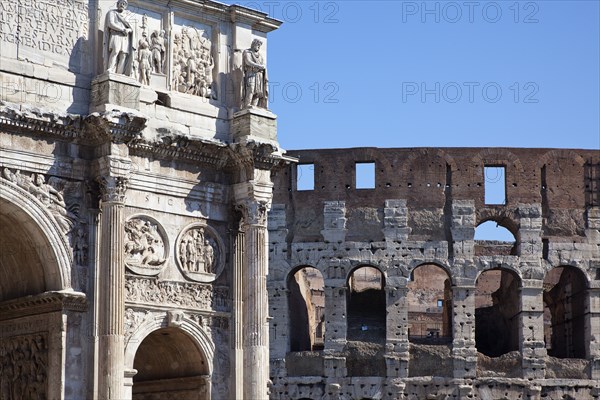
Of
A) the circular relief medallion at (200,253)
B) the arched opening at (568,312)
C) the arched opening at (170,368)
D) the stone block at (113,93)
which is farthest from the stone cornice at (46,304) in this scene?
the arched opening at (568,312)

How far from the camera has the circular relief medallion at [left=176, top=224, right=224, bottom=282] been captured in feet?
70.1

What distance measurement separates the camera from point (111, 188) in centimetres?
2005

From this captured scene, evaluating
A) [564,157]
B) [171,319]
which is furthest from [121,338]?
[564,157]

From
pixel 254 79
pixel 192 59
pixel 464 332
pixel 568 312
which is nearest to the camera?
pixel 192 59

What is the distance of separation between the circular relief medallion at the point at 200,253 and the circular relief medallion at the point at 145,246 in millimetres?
316

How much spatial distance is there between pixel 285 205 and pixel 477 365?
296 inches

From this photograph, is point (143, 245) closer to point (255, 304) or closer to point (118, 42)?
point (255, 304)

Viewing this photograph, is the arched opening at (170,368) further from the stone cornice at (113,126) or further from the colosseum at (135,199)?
the stone cornice at (113,126)

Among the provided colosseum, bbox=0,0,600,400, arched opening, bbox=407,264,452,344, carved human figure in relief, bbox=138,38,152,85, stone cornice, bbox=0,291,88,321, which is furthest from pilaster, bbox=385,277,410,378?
stone cornice, bbox=0,291,88,321

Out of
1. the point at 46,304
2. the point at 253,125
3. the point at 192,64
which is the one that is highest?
the point at 192,64

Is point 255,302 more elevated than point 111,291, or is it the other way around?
point 111,291

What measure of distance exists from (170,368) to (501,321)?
26328 mm

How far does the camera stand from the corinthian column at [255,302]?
2131 cm

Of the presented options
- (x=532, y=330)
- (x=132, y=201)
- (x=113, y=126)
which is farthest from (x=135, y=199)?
(x=532, y=330)
